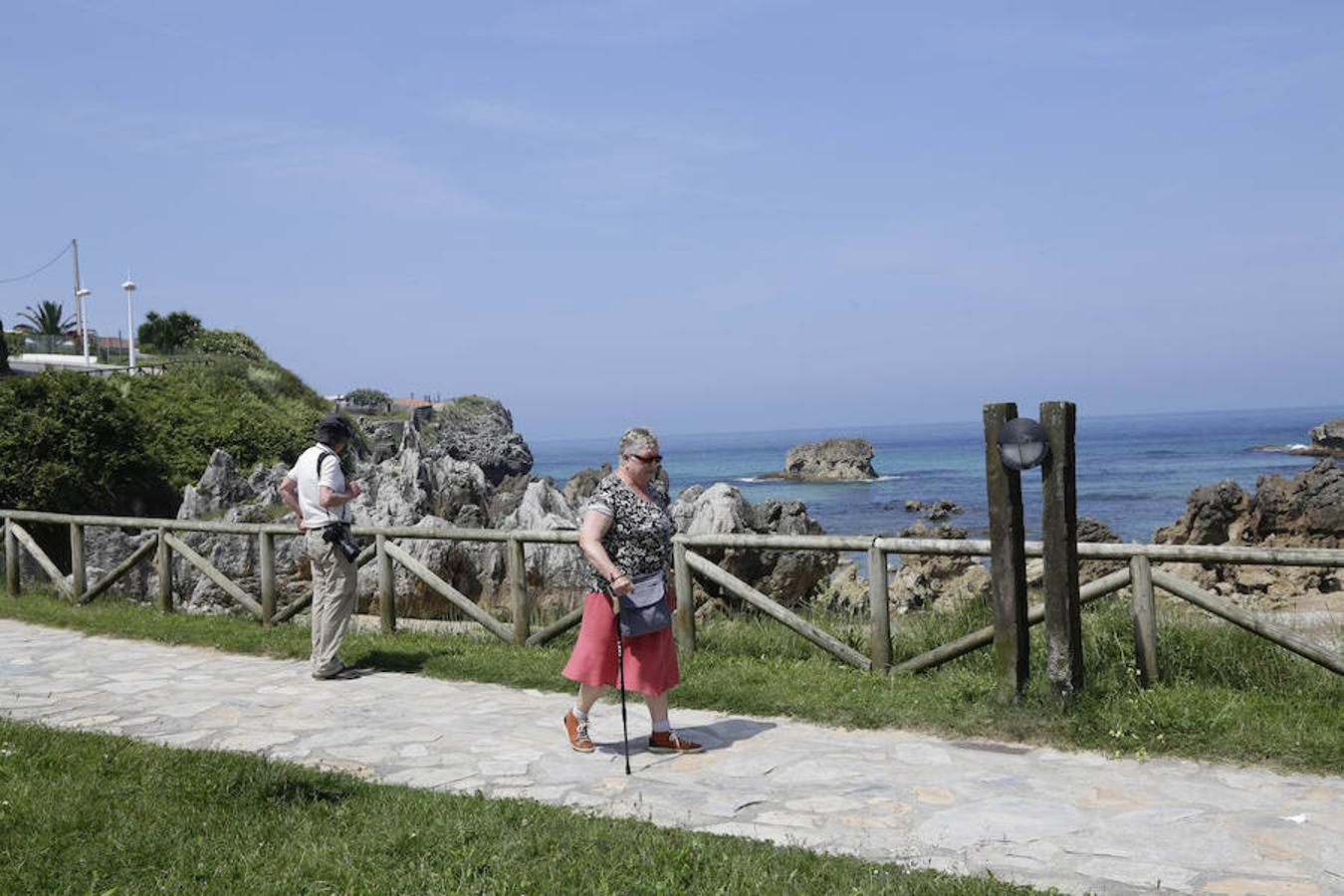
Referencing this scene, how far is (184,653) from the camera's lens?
10.2 m

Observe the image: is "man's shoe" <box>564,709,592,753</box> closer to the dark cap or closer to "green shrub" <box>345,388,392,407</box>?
the dark cap

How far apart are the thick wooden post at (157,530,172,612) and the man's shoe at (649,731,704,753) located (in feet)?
25.2

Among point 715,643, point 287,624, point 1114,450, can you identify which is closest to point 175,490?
point 287,624

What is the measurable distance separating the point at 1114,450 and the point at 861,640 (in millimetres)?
121764

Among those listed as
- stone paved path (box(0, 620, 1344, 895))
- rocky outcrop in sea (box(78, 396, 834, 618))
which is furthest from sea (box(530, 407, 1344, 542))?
stone paved path (box(0, 620, 1344, 895))

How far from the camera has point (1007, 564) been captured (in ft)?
22.4

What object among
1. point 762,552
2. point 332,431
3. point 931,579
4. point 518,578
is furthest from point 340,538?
point 931,579

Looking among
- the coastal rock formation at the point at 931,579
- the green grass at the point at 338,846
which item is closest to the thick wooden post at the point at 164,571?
the green grass at the point at 338,846

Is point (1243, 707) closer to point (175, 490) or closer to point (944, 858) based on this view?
point (944, 858)

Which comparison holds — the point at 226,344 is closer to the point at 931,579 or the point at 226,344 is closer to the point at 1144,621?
the point at 931,579

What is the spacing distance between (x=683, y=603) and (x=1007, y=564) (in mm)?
2754

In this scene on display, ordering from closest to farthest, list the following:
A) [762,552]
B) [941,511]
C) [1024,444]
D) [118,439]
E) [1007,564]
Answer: [1024,444]
[1007,564]
[762,552]
[118,439]
[941,511]

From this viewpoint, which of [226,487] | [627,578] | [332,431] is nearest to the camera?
[627,578]

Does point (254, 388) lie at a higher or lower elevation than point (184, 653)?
higher
